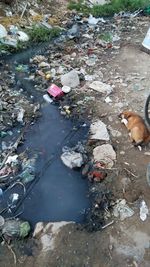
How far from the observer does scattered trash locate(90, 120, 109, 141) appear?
17.0ft

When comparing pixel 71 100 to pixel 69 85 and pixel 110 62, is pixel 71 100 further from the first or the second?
pixel 110 62

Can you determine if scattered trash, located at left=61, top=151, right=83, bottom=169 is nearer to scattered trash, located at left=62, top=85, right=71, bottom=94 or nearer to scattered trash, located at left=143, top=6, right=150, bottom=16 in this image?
scattered trash, located at left=62, top=85, right=71, bottom=94

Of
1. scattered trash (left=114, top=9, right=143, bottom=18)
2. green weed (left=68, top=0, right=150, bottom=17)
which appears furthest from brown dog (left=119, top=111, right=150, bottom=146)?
scattered trash (left=114, top=9, right=143, bottom=18)

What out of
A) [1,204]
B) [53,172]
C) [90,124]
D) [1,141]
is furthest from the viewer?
[90,124]

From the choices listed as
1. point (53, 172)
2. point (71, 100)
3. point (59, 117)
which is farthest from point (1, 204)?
point (71, 100)

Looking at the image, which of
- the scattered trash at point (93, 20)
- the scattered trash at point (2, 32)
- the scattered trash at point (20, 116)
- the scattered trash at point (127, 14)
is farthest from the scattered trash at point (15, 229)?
the scattered trash at point (127, 14)

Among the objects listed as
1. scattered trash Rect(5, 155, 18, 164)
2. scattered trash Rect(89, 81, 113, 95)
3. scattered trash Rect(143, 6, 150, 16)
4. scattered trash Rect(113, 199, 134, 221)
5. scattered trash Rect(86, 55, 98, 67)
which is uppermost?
scattered trash Rect(143, 6, 150, 16)

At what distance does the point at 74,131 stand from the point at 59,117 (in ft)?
1.38

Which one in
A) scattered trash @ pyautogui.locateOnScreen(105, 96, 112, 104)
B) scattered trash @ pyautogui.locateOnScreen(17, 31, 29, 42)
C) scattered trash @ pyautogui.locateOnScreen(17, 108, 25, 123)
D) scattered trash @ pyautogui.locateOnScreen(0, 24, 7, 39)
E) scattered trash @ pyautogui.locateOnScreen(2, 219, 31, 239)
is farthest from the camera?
scattered trash @ pyautogui.locateOnScreen(17, 31, 29, 42)

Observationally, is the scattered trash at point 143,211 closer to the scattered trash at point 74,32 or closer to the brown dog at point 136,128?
the brown dog at point 136,128

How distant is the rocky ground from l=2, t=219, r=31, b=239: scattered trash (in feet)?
0.34

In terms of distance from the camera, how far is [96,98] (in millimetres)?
6004

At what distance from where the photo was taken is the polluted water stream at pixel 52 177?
4270mm

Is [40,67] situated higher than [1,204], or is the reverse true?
[40,67]
